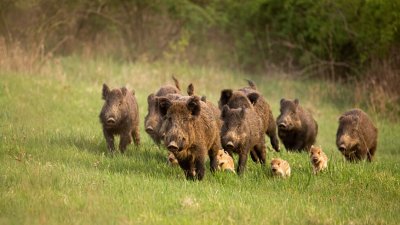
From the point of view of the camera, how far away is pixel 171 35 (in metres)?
31.6

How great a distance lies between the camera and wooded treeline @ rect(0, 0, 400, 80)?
26281 mm

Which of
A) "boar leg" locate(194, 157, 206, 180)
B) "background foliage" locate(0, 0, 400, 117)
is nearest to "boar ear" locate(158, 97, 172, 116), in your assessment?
"boar leg" locate(194, 157, 206, 180)

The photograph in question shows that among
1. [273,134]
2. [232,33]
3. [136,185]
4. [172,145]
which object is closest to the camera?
[136,185]

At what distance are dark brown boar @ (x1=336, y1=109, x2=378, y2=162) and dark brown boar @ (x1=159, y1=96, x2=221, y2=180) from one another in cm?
423

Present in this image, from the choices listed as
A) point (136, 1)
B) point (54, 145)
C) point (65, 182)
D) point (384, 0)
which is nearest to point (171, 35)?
point (136, 1)

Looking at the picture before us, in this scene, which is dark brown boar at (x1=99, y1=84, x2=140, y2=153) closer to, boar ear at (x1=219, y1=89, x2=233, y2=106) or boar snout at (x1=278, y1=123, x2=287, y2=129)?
boar ear at (x1=219, y1=89, x2=233, y2=106)

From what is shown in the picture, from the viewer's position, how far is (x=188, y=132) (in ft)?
32.7

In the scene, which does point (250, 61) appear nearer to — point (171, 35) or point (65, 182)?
point (171, 35)

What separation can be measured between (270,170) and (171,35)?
68.9ft

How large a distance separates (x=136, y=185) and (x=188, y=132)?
1.12 meters

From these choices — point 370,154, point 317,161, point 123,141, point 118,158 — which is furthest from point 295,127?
point 118,158

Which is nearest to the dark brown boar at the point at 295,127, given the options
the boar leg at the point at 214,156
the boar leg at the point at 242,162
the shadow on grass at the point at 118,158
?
the shadow on grass at the point at 118,158

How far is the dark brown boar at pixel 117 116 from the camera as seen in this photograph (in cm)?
1255

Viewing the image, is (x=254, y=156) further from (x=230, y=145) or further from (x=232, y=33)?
Result: (x=232, y=33)
